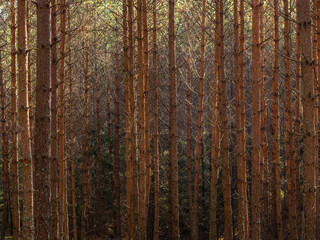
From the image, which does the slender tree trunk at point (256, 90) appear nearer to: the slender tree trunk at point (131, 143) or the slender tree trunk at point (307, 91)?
the slender tree trunk at point (307, 91)

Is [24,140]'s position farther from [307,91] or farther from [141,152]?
[307,91]

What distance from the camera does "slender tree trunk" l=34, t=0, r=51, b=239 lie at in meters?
4.82

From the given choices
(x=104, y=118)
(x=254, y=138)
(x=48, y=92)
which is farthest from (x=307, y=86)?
(x=104, y=118)

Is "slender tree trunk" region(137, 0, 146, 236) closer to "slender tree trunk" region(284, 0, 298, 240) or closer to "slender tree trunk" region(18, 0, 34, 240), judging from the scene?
"slender tree trunk" region(18, 0, 34, 240)

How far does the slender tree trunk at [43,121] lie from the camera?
4.82m

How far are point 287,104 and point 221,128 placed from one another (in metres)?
1.66

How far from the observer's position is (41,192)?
4824 millimetres

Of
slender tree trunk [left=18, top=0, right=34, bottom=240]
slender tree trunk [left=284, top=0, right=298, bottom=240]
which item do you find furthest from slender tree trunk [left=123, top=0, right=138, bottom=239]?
slender tree trunk [left=284, top=0, right=298, bottom=240]

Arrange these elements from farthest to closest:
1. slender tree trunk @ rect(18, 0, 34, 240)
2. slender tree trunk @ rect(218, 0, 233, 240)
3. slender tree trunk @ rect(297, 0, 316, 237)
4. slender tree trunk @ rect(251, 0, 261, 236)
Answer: slender tree trunk @ rect(218, 0, 233, 240), slender tree trunk @ rect(251, 0, 261, 236), slender tree trunk @ rect(18, 0, 34, 240), slender tree trunk @ rect(297, 0, 316, 237)

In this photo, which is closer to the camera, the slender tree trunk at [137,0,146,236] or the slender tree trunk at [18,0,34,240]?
the slender tree trunk at [18,0,34,240]

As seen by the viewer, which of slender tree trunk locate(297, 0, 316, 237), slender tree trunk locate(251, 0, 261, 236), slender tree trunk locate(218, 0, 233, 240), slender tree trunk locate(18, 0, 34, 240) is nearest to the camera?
slender tree trunk locate(297, 0, 316, 237)

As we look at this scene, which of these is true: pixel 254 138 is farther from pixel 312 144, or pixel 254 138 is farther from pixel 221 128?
pixel 312 144

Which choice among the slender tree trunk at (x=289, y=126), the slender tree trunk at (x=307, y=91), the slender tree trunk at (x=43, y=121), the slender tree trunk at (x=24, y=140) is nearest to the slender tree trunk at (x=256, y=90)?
the slender tree trunk at (x=307, y=91)

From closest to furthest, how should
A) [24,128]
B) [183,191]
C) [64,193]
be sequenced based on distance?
1. [24,128]
2. [64,193]
3. [183,191]
